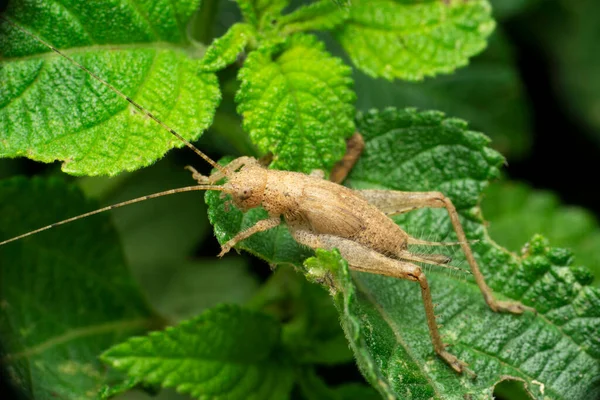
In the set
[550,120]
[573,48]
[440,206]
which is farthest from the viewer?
[573,48]

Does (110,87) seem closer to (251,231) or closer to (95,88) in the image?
(95,88)

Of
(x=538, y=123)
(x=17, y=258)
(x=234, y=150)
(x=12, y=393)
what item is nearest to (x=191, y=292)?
(x=234, y=150)

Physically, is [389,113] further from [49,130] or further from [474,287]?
[49,130]

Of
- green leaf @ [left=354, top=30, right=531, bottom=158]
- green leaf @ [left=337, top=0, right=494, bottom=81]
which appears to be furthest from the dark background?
green leaf @ [left=337, top=0, right=494, bottom=81]

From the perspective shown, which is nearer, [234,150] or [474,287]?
[474,287]

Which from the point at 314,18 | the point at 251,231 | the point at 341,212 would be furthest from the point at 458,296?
the point at 314,18

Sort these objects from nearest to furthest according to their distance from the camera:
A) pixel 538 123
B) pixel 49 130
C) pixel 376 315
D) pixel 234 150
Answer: pixel 49 130
pixel 376 315
pixel 234 150
pixel 538 123

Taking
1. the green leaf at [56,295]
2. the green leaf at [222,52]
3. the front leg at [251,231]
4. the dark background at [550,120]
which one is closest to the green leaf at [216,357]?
the front leg at [251,231]
